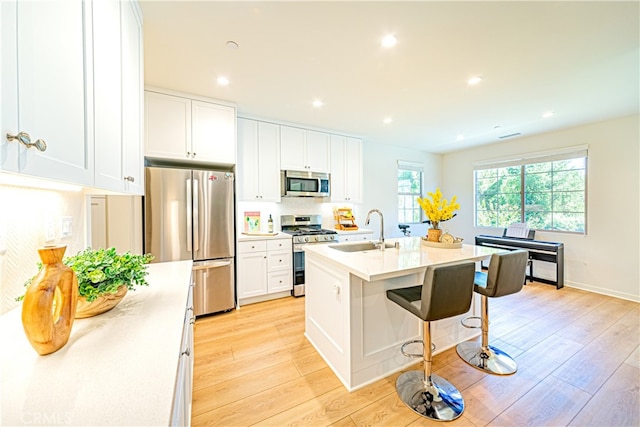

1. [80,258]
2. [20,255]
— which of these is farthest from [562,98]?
[20,255]

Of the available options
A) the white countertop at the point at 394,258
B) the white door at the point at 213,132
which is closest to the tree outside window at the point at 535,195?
the white countertop at the point at 394,258

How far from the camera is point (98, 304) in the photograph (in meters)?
0.97

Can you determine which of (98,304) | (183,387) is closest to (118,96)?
(98,304)

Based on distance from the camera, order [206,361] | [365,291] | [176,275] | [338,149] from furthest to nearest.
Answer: [338,149], [206,361], [365,291], [176,275]

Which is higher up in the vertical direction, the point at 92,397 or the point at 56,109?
the point at 56,109

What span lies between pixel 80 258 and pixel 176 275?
0.55 m

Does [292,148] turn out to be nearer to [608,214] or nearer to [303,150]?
[303,150]

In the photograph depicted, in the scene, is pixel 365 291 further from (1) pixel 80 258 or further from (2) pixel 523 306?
(2) pixel 523 306

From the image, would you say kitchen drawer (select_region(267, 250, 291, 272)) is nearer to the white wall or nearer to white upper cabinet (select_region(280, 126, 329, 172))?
white upper cabinet (select_region(280, 126, 329, 172))

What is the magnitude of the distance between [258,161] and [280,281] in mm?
1752

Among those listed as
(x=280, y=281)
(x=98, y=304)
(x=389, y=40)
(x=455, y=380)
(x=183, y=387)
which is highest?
(x=389, y=40)

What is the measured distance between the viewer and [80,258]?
1.03m

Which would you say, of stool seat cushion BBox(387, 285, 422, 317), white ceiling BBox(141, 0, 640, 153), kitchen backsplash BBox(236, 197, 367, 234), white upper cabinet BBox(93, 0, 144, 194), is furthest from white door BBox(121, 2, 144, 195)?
kitchen backsplash BBox(236, 197, 367, 234)

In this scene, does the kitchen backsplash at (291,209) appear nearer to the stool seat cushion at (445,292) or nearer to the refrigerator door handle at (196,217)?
the refrigerator door handle at (196,217)
